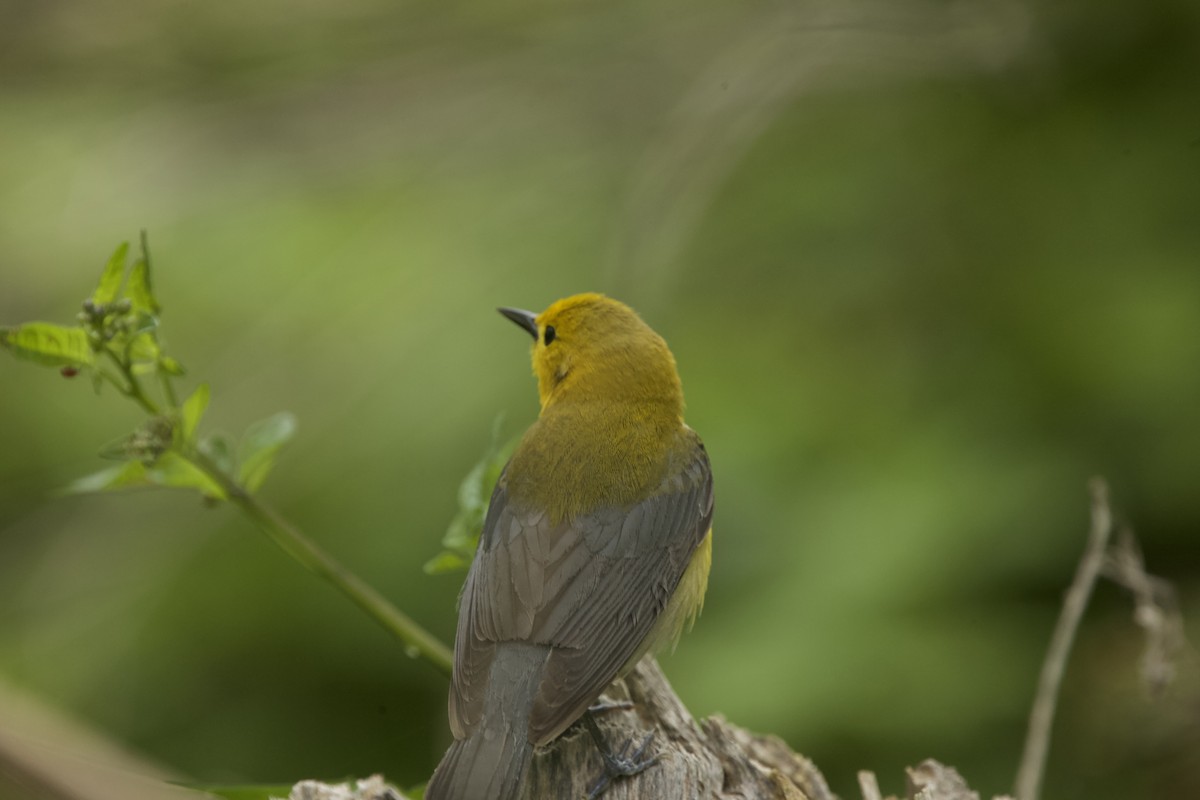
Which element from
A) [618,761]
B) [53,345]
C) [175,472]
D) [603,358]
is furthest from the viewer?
[603,358]

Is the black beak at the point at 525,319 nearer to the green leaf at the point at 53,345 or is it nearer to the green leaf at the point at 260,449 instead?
the green leaf at the point at 260,449

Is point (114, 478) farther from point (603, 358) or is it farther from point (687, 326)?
point (687, 326)

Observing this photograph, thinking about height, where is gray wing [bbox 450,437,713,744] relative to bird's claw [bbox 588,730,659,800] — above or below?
above

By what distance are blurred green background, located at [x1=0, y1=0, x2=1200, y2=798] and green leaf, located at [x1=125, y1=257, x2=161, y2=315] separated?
7.81 feet

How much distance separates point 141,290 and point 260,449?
44cm

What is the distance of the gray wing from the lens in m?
2.91

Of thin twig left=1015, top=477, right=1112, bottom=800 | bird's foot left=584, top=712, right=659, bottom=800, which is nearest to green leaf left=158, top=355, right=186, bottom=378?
bird's foot left=584, top=712, right=659, bottom=800

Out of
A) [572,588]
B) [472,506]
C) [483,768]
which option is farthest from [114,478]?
[572,588]

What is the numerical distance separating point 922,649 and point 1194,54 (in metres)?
3.44

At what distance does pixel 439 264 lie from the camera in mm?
6863

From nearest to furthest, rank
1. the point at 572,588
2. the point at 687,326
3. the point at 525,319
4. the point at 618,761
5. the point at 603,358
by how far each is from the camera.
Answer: the point at 618,761 → the point at 572,588 → the point at 603,358 → the point at 525,319 → the point at 687,326

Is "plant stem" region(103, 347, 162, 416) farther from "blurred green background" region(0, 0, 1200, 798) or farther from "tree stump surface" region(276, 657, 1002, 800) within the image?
"blurred green background" region(0, 0, 1200, 798)

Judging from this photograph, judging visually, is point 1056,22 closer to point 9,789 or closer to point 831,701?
point 831,701

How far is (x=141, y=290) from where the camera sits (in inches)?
108
